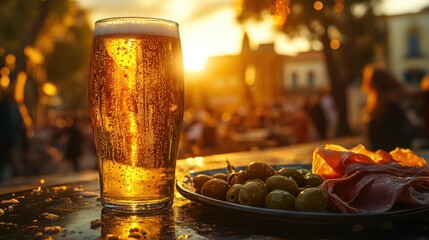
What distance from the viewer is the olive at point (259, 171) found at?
4.08 feet

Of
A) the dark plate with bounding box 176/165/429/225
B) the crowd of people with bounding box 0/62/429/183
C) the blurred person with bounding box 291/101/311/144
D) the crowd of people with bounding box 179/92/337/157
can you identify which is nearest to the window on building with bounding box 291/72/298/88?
the crowd of people with bounding box 179/92/337/157

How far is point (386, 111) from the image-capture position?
6406mm

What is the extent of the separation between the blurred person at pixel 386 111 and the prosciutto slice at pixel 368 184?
526 cm

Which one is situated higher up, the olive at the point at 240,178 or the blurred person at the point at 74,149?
the olive at the point at 240,178

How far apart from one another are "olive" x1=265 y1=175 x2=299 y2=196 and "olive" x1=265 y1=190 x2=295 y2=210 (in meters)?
0.05

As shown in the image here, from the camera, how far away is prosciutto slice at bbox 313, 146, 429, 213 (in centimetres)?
102

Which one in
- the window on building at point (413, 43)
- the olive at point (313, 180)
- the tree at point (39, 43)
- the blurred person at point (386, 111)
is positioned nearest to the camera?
the olive at point (313, 180)

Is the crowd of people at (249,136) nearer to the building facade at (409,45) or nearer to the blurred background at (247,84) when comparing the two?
the blurred background at (247,84)

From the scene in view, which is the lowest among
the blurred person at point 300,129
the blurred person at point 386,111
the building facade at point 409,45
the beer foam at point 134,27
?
the blurred person at point 300,129

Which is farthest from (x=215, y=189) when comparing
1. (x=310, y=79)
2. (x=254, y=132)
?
(x=310, y=79)

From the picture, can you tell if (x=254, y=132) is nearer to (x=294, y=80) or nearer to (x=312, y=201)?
(x=312, y=201)

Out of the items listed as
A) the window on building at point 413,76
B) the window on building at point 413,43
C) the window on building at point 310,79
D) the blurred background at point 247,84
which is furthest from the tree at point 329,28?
the window on building at point 310,79

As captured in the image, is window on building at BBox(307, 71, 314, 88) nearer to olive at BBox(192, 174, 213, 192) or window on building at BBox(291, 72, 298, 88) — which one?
window on building at BBox(291, 72, 298, 88)

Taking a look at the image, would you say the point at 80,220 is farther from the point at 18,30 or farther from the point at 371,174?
the point at 18,30
